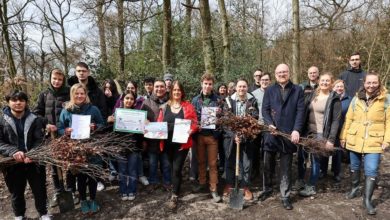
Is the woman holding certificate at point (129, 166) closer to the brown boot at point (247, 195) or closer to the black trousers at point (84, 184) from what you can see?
the black trousers at point (84, 184)

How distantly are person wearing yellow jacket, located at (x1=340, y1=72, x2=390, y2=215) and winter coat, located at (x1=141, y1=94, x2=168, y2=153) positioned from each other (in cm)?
321

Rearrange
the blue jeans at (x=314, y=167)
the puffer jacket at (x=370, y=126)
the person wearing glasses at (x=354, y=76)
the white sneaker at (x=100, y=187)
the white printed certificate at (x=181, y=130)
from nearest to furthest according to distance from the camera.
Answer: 1. the puffer jacket at (x=370, y=126)
2. the white printed certificate at (x=181, y=130)
3. the blue jeans at (x=314, y=167)
4. the white sneaker at (x=100, y=187)
5. the person wearing glasses at (x=354, y=76)

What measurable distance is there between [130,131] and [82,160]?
3.45 feet

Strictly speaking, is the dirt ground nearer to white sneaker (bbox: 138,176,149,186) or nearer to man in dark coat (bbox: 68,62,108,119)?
white sneaker (bbox: 138,176,149,186)

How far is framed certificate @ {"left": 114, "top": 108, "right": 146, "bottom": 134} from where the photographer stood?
537cm

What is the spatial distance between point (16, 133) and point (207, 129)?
2.88 m

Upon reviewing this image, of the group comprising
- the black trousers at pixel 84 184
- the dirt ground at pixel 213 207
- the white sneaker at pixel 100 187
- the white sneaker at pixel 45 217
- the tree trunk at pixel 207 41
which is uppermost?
the tree trunk at pixel 207 41

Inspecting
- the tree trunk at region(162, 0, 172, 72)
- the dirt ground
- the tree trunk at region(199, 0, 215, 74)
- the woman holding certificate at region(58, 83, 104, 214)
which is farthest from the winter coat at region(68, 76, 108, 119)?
the tree trunk at region(162, 0, 172, 72)

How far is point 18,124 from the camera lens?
15.1ft

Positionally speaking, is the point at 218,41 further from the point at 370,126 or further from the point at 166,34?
the point at 370,126

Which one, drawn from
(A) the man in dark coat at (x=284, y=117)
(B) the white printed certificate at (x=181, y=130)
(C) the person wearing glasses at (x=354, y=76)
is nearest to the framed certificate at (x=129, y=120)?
(B) the white printed certificate at (x=181, y=130)

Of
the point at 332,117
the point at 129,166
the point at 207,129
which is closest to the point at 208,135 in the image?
the point at 207,129

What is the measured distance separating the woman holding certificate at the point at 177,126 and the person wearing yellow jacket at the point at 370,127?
2.63m

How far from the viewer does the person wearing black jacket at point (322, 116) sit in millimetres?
5504
